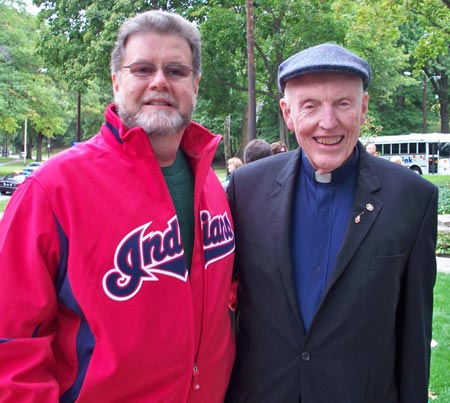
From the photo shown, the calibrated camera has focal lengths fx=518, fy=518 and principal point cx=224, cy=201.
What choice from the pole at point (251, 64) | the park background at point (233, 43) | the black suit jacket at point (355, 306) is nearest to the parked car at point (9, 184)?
the park background at point (233, 43)

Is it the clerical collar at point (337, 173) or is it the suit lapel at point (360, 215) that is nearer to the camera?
the suit lapel at point (360, 215)

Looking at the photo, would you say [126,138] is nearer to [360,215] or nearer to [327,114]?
[327,114]

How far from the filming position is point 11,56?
27.5 meters

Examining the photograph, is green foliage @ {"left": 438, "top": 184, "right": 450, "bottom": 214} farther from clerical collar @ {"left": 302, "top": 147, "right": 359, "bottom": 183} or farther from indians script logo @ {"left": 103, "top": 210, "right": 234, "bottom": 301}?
indians script logo @ {"left": 103, "top": 210, "right": 234, "bottom": 301}

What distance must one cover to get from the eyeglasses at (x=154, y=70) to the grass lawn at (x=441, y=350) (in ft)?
11.0

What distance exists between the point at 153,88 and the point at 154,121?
0.15m

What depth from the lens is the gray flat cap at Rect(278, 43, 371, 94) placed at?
2.13 m

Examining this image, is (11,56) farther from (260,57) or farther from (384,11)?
(384,11)

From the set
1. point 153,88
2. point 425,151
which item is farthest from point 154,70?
point 425,151

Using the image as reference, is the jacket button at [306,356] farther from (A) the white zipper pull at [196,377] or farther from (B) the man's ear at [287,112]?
(B) the man's ear at [287,112]

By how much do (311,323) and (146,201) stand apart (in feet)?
2.72

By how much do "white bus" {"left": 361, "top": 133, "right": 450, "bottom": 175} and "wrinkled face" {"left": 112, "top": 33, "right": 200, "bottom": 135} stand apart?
29.7 meters

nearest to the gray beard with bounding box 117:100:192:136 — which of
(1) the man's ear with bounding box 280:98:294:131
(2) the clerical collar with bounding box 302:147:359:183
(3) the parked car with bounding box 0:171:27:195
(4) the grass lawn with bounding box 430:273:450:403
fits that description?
(1) the man's ear with bounding box 280:98:294:131

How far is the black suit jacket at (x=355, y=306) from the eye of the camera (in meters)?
2.09
